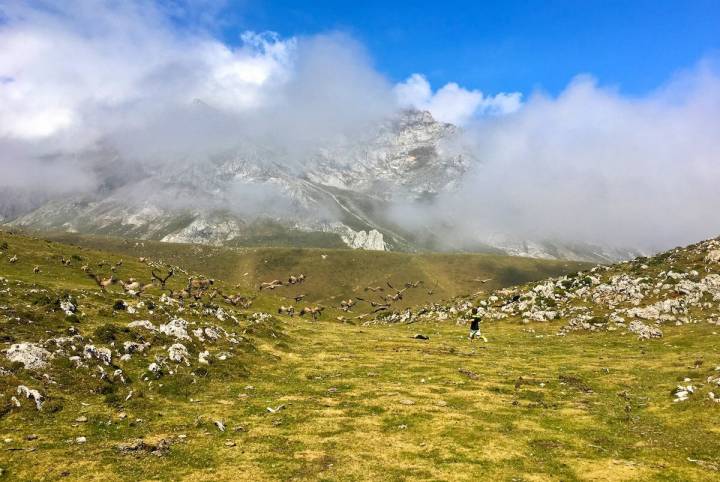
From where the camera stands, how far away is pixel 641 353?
53.3 meters

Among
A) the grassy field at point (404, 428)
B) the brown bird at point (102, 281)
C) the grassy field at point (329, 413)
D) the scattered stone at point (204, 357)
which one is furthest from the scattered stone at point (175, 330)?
the brown bird at point (102, 281)

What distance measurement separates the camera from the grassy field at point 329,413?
68.1 feet

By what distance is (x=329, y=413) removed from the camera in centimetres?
2930

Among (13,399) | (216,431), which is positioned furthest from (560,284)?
(13,399)

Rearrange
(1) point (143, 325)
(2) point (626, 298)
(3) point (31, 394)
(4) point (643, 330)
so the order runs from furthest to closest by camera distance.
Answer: (2) point (626, 298)
(4) point (643, 330)
(1) point (143, 325)
(3) point (31, 394)

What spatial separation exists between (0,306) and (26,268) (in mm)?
50295

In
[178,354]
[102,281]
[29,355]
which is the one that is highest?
[102,281]

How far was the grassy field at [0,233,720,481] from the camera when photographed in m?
20.8

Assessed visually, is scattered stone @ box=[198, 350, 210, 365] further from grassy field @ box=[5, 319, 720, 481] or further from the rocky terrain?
the rocky terrain

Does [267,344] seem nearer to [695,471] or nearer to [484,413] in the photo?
[484,413]

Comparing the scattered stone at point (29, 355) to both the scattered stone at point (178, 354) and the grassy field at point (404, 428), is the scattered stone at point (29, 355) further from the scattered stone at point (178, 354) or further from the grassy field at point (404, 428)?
the scattered stone at point (178, 354)

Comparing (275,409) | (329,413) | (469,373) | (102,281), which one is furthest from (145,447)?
(102,281)

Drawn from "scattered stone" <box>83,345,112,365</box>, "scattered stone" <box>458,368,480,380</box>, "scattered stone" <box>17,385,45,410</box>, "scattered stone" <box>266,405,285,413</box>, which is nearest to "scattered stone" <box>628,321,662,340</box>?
"scattered stone" <box>458,368,480,380</box>

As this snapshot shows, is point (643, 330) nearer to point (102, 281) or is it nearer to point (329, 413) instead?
point (329, 413)
